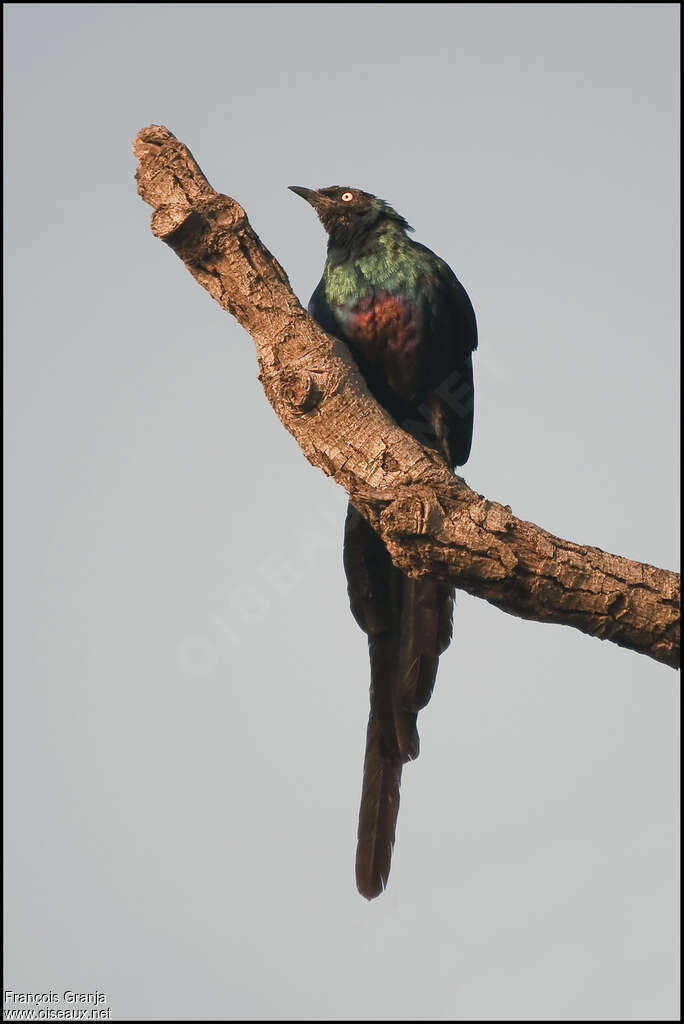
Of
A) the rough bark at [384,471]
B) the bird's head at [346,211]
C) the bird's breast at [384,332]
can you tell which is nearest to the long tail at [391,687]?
the bird's breast at [384,332]

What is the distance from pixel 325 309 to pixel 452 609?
80.1 inches

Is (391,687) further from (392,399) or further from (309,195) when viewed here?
(309,195)

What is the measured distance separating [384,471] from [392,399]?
6.88 feet

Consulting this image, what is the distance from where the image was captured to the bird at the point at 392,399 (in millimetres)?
6203

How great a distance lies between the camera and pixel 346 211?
716cm

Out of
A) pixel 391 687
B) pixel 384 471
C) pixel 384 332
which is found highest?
pixel 384 332

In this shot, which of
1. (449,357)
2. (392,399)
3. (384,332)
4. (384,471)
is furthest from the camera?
(449,357)

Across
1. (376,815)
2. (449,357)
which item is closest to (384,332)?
(449,357)

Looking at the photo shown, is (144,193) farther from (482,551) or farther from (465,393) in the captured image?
(465,393)

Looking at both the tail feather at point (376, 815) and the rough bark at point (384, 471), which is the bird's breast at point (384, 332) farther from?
the tail feather at point (376, 815)

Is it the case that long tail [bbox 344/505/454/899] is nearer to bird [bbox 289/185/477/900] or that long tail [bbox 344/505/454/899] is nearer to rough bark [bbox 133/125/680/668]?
bird [bbox 289/185/477/900]

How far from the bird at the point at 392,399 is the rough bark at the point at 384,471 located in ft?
5.45

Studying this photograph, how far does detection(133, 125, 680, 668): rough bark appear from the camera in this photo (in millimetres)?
4484

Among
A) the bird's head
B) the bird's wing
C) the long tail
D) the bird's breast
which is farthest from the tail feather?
the bird's head
